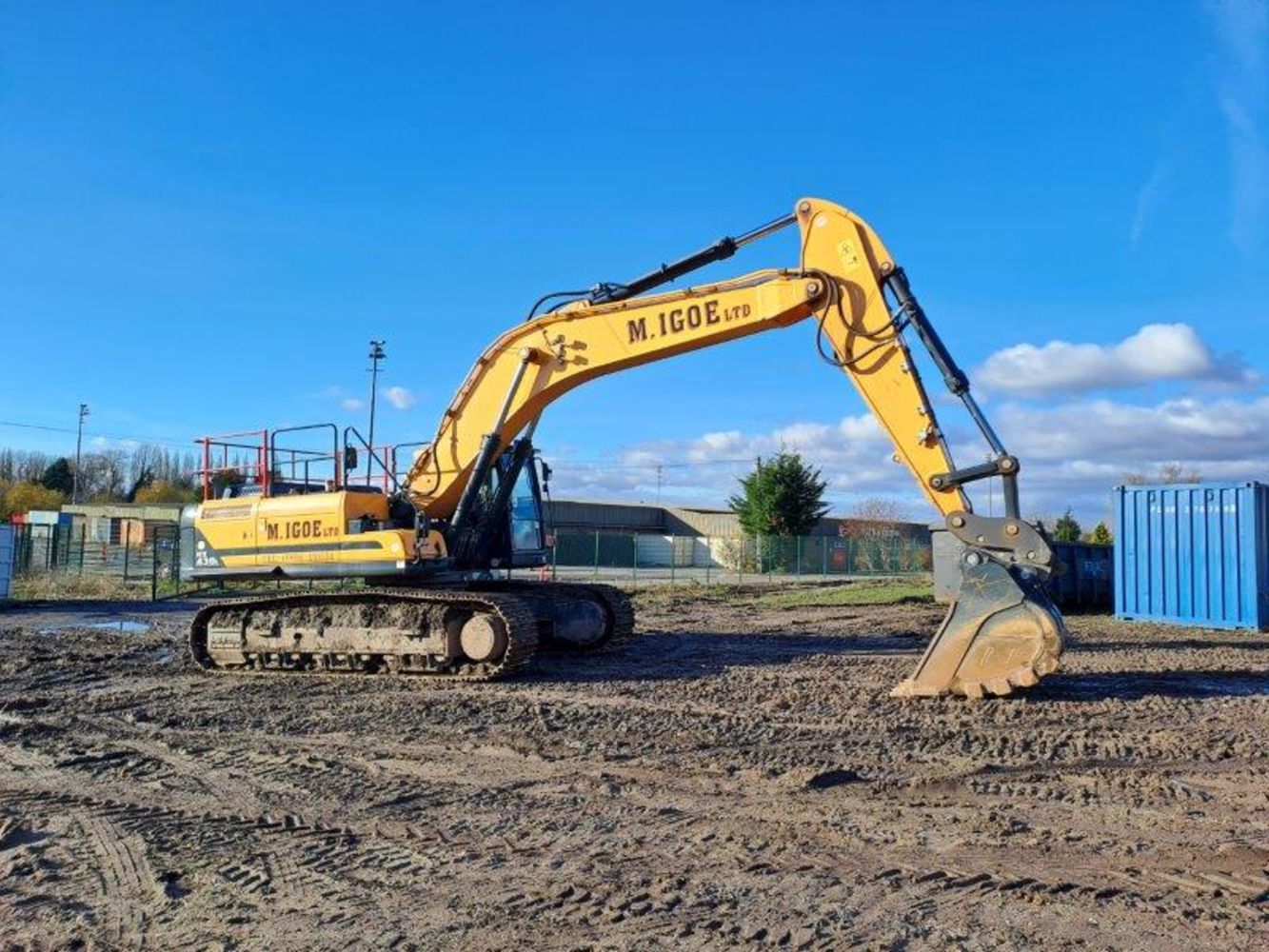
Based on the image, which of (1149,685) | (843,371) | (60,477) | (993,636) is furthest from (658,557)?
(60,477)

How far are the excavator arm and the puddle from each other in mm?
8870

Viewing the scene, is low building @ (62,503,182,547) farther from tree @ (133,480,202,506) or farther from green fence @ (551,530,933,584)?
green fence @ (551,530,933,584)

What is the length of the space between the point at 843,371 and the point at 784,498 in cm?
4419

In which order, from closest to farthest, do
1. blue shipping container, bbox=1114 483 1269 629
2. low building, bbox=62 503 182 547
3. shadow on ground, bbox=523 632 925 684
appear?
shadow on ground, bbox=523 632 925 684
blue shipping container, bbox=1114 483 1269 629
low building, bbox=62 503 182 547

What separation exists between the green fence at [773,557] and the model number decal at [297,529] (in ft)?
104

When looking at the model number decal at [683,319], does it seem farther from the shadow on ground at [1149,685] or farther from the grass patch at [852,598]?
the grass patch at [852,598]

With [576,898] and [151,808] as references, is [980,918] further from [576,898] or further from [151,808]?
[151,808]

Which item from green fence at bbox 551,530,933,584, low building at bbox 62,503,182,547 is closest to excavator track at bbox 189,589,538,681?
low building at bbox 62,503,182,547

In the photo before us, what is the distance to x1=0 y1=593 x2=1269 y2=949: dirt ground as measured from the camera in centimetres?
473

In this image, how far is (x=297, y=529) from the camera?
12.9 meters

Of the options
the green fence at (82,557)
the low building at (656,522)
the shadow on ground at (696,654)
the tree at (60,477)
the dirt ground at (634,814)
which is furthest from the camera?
the tree at (60,477)

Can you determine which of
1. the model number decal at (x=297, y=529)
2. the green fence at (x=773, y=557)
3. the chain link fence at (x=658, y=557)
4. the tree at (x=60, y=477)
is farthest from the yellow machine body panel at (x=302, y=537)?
the tree at (x=60, y=477)

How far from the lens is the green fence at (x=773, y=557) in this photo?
4781 cm

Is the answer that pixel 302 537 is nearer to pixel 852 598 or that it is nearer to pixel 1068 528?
pixel 852 598
